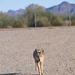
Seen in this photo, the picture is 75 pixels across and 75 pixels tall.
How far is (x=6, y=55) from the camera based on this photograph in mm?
19531

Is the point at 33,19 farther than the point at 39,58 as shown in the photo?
Yes

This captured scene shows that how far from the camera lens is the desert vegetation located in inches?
2335

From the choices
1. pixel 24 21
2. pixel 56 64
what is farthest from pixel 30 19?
pixel 56 64

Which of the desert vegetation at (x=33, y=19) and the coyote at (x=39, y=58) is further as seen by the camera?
the desert vegetation at (x=33, y=19)

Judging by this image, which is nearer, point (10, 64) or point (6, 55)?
point (10, 64)

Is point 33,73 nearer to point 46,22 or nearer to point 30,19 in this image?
point 46,22

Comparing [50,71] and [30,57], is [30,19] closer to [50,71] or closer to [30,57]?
[30,57]

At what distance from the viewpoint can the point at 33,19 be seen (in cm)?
6272

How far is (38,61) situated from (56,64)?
270cm

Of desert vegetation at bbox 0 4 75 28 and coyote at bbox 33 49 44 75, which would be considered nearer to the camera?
coyote at bbox 33 49 44 75

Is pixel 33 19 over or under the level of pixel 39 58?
under

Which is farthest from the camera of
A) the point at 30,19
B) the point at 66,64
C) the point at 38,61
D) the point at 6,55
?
the point at 30,19

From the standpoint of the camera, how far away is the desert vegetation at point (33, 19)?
195ft

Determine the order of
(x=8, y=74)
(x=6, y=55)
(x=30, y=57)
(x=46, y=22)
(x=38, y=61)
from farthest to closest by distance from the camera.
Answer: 1. (x=46, y=22)
2. (x=6, y=55)
3. (x=30, y=57)
4. (x=8, y=74)
5. (x=38, y=61)
